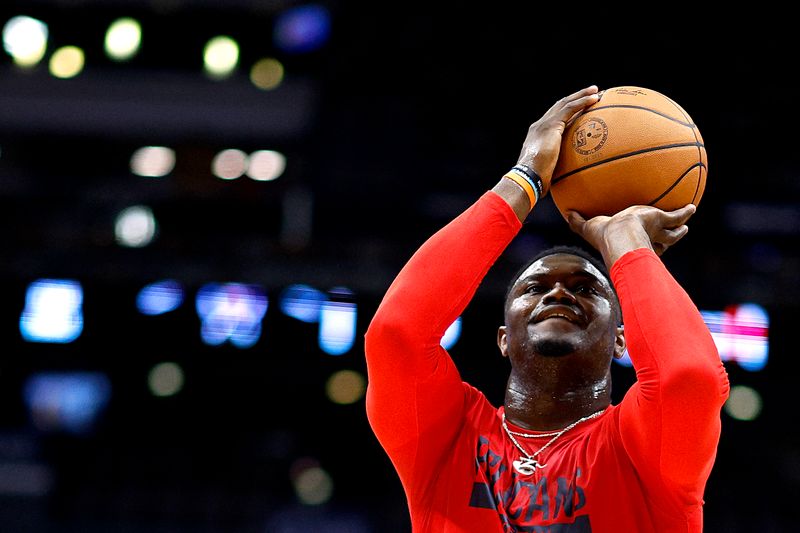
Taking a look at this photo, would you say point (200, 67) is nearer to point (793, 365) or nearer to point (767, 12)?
point (767, 12)

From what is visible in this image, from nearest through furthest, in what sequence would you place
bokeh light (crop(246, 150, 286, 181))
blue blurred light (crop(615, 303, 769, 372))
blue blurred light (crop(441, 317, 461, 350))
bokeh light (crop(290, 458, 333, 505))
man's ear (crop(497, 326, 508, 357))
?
1. man's ear (crop(497, 326, 508, 357))
2. blue blurred light (crop(615, 303, 769, 372))
3. blue blurred light (crop(441, 317, 461, 350))
4. bokeh light (crop(290, 458, 333, 505))
5. bokeh light (crop(246, 150, 286, 181))

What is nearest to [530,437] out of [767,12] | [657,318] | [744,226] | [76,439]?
[657,318]

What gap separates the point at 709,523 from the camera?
40.2 feet

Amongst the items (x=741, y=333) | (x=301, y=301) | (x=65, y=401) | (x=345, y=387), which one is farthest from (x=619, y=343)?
(x=65, y=401)

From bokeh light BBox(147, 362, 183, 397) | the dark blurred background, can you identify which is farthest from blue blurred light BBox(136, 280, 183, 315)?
bokeh light BBox(147, 362, 183, 397)

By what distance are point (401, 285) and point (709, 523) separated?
1070cm

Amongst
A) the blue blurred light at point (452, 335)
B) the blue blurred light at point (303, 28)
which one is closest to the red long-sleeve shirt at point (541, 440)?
the blue blurred light at point (452, 335)

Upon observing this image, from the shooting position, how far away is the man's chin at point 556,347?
9.60 ft

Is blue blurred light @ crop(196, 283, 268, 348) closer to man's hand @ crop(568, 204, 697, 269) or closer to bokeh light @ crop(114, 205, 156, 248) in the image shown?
bokeh light @ crop(114, 205, 156, 248)

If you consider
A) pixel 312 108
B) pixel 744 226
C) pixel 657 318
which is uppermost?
pixel 657 318

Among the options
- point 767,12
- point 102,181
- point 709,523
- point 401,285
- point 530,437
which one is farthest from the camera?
point 102,181

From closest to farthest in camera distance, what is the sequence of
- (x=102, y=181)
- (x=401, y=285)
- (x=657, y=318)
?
(x=657, y=318), (x=401, y=285), (x=102, y=181)

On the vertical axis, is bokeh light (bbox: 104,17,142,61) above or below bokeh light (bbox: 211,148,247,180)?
above

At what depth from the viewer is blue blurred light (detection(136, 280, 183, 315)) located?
38.6 ft
